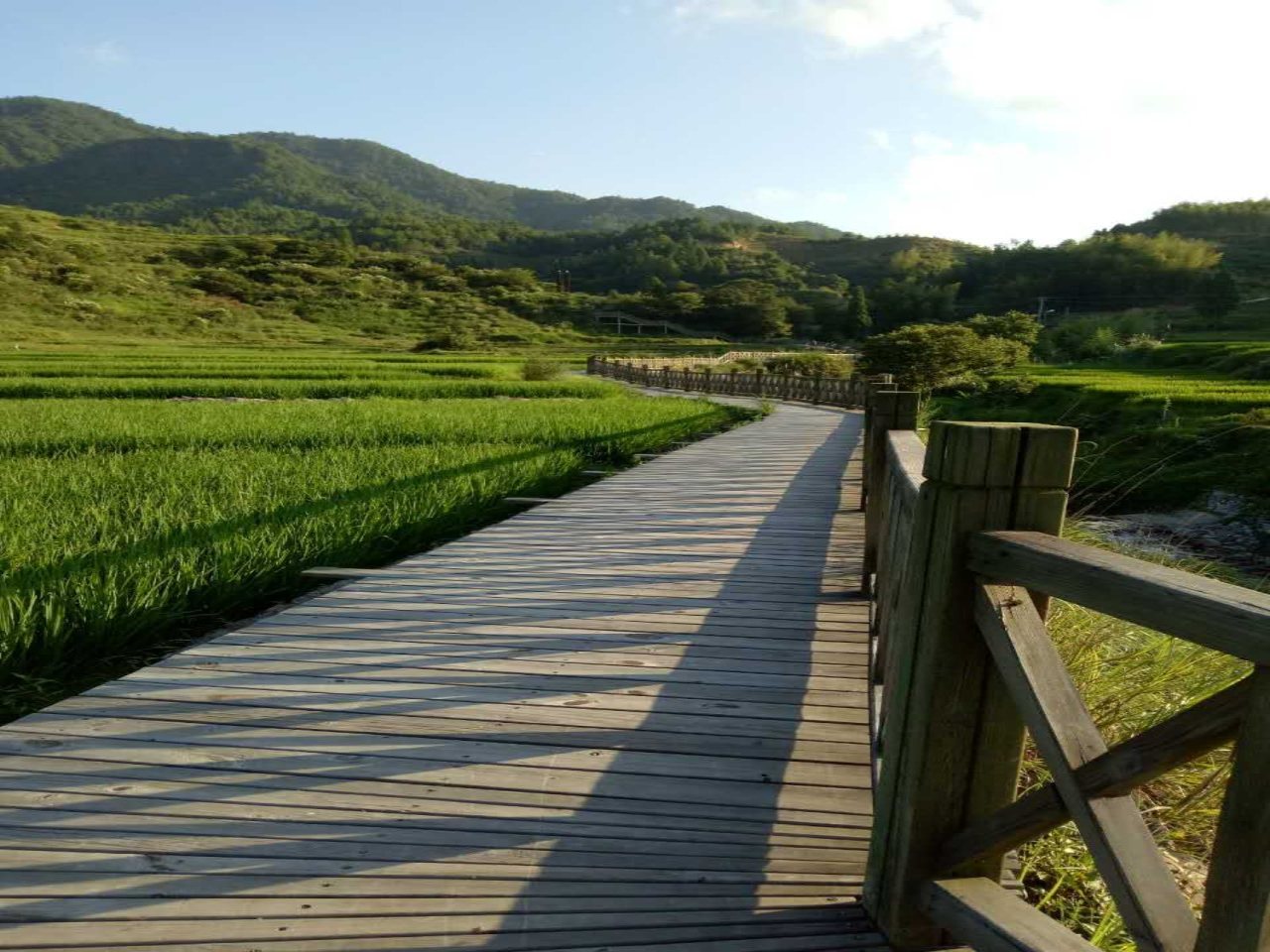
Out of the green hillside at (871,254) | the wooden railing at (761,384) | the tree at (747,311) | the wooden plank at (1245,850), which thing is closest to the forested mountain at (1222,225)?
the green hillside at (871,254)

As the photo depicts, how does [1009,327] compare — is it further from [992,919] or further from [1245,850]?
[1245,850]

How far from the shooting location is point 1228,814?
931mm

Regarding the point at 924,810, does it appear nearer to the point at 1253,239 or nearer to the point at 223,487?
the point at 223,487

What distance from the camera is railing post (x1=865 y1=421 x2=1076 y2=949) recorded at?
1.40 m

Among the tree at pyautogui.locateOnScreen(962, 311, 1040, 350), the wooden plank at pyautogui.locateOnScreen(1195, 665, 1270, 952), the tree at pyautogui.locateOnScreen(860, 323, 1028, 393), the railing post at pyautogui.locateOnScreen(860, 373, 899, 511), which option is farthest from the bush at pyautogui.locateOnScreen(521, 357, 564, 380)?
the wooden plank at pyautogui.locateOnScreen(1195, 665, 1270, 952)

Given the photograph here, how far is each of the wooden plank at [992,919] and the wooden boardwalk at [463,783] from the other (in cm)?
23

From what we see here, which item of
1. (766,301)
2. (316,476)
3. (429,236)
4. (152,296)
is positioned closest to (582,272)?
(429,236)

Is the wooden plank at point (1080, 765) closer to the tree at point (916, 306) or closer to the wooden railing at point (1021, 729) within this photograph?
the wooden railing at point (1021, 729)

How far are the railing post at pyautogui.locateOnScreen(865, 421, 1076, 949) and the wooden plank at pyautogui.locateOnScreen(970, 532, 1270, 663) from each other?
0.22 feet

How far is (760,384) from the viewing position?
26938 mm

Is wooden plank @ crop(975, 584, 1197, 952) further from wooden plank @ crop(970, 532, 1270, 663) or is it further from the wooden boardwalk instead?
the wooden boardwalk

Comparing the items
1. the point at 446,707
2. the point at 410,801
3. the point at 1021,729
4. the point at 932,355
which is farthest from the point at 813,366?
the point at 1021,729

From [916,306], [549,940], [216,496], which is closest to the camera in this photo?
[549,940]

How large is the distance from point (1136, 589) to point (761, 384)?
26.2 meters
